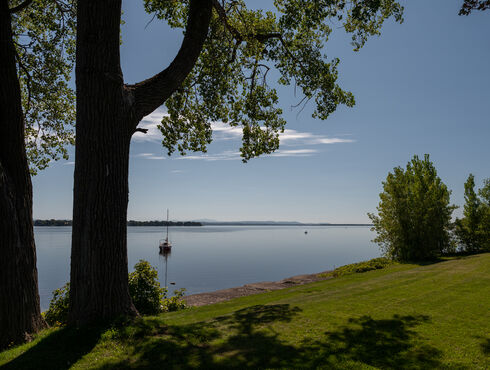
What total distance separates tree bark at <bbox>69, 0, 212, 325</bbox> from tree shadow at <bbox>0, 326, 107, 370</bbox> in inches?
11.9

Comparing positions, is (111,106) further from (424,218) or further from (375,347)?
(424,218)

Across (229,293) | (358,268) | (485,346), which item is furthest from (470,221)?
(485,346)

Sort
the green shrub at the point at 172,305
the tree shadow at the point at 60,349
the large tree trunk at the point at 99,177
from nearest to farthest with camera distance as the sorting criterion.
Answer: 1. the tree shadow at the point at 60,349
2. the large tree trunk at the point at 99,177
3. the green shrub at the point at 172,305

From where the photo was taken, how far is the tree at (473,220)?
2941cm

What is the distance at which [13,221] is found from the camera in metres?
6.66

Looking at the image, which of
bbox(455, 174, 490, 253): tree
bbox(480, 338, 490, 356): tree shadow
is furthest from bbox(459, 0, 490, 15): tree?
bbox(455, 174, 490, 253): tree

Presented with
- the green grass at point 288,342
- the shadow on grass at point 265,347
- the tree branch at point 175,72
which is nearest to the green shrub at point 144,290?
the green grass at point 288,342

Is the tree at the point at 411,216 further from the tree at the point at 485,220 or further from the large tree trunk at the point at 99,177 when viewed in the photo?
the large tree trunk at the point at 99,177

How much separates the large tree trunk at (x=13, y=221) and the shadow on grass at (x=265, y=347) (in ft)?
8.45

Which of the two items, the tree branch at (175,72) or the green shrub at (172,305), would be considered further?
the green shrub at (172,305)

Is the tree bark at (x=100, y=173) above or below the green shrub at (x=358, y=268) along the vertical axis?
above

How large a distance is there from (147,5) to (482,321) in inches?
554

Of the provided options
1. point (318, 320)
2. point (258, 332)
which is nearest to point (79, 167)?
point (258, 332)

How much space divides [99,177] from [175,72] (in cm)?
315
